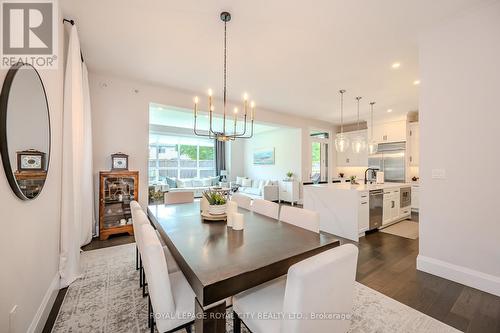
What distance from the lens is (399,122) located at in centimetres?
577

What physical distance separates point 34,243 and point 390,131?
7.43 meters

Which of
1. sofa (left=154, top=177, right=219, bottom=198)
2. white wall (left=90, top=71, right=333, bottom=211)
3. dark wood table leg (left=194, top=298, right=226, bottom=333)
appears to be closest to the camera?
dark wood table leg (left=194, top=298, right=226, bottom=333)

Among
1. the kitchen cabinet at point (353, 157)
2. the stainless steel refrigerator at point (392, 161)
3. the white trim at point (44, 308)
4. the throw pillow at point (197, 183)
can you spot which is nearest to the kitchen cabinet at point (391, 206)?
the stainless steel refrigerator at point (392, 161)

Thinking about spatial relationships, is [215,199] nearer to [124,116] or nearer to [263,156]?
[124,116]

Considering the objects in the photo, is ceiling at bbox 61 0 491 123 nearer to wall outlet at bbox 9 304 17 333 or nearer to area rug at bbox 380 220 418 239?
wall outlet at bbox 9 304 17 333

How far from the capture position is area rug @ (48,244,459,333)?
1554 mm

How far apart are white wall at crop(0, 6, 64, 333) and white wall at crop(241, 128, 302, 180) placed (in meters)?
5.84

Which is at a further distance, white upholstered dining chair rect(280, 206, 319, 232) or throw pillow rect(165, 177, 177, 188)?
throw pillow rect(165, 177, 177, 188)

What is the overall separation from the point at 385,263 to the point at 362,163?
4785mm

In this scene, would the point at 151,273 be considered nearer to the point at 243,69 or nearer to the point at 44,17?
the point at 44,17

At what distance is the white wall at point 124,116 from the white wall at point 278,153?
4.03 metres

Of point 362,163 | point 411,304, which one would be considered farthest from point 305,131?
point 411,304

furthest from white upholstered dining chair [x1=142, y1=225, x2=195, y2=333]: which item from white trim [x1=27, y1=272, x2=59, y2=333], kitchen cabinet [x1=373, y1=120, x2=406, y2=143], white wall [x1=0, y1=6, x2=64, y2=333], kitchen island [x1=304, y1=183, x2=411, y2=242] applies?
kitchen cabinet [x1=373, y1=120, x2=406, y2=143]

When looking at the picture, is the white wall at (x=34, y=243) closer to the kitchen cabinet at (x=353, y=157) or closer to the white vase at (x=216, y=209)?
the white vase at (x=216, y=209)
